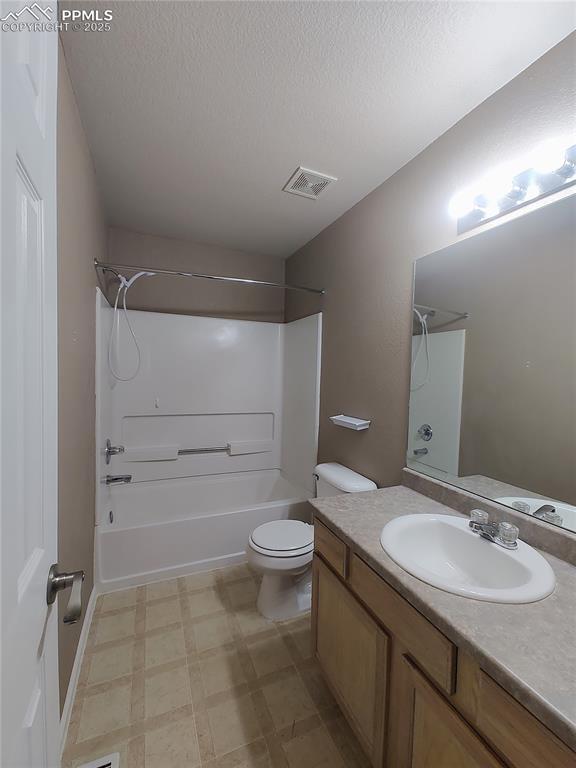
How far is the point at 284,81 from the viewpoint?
117 centimetres

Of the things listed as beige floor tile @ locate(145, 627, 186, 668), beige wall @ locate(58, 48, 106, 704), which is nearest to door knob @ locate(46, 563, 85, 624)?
beige wall @ locate(58, 48, 106, 704)

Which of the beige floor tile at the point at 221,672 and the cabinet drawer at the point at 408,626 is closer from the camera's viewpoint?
the cabinet drawer at the point at 408,626

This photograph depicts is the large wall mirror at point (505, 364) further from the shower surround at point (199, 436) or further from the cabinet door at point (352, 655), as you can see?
the shower surround at point (199, 436)

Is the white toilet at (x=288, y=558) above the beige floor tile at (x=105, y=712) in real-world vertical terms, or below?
above

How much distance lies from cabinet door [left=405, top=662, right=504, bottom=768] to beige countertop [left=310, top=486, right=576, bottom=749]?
0.18m

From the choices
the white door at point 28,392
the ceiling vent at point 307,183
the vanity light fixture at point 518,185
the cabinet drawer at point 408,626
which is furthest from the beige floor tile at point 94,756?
the ceiling vent at point 307,183

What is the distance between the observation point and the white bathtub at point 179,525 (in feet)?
6.55

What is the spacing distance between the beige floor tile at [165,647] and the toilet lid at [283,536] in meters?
0.59

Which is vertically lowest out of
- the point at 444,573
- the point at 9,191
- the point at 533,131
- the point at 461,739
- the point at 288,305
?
the point at 461,739

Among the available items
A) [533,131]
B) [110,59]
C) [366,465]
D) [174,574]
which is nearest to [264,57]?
[110,59]

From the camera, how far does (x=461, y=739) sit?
2.21 ft

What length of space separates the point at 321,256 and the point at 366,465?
5.19ft

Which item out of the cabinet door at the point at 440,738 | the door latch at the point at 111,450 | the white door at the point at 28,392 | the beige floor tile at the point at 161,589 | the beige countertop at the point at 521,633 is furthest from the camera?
the door latch at the point at 111,450

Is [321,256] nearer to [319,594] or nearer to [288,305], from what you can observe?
[288,305]
